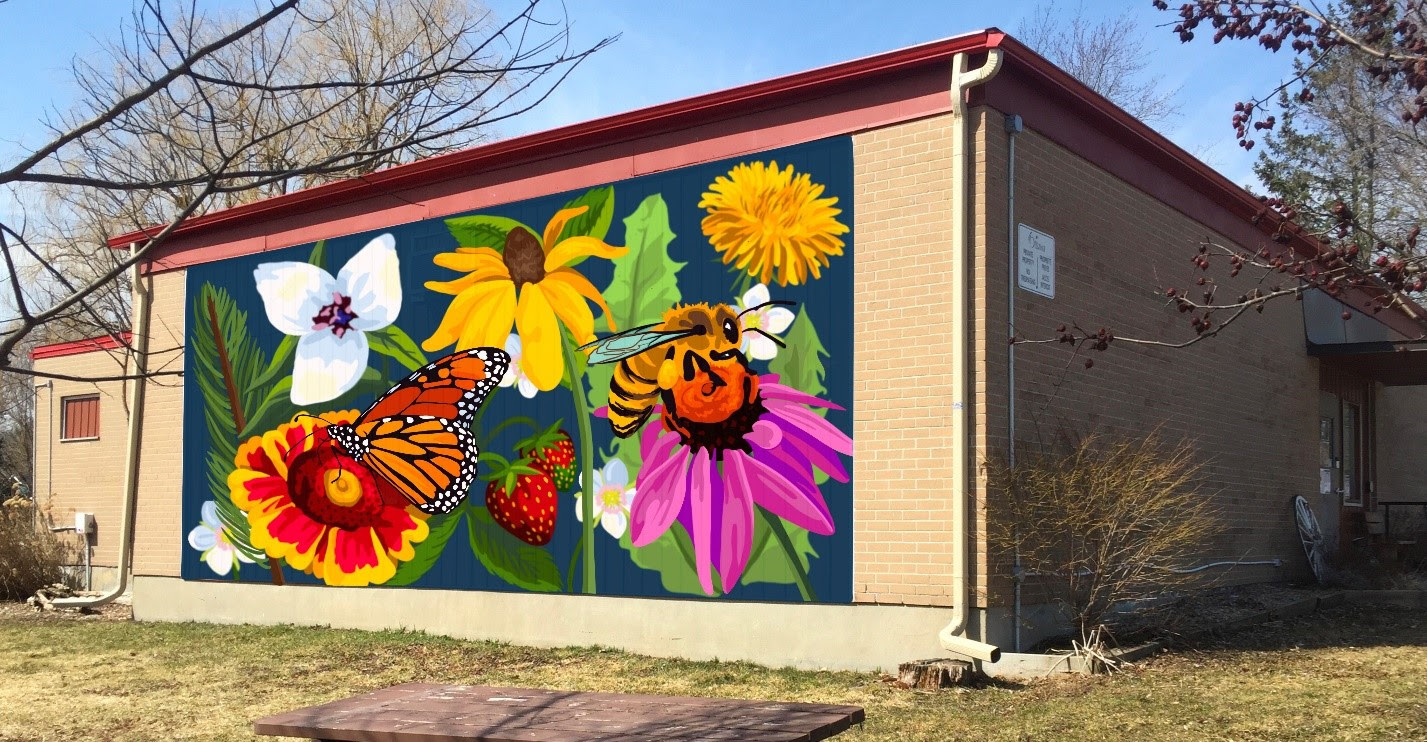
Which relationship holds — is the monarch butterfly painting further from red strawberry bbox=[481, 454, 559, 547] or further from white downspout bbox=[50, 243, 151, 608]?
white downspout bbox=[50, 243, 151, 608]

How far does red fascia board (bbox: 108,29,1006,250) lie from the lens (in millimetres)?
10312

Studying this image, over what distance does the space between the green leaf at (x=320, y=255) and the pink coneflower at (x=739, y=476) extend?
4989mm

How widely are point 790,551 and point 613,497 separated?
1.91 m

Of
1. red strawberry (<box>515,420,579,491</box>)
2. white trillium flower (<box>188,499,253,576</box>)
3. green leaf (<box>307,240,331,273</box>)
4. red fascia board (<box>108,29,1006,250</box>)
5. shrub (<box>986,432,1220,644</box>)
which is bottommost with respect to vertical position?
white trillium flower (<box>188,499,253,576</box>)

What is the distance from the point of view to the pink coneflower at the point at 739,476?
1064 centimetres

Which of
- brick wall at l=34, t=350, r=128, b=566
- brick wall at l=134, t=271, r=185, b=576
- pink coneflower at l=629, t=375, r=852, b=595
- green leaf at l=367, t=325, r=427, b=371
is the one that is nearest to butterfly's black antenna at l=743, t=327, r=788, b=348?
pink coneflower at l=629, t=375, r=852, b=595

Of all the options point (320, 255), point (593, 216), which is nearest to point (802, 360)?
point (593, 216)

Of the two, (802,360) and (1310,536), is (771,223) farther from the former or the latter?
(1310,536)

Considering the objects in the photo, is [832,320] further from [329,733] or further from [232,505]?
[232,505]

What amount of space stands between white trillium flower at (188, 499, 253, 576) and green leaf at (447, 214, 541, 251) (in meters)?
4.70

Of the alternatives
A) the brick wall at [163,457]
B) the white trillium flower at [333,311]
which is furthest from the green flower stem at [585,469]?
the brick wall at [163,457]

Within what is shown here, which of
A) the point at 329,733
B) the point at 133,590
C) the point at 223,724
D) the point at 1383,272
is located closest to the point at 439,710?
the point at 329,733

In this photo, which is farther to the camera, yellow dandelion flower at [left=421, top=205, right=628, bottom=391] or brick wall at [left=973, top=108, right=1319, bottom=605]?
yellow dandelion flower at [left=421, top=205, right=628, bottom=391]

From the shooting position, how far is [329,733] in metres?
5.59
